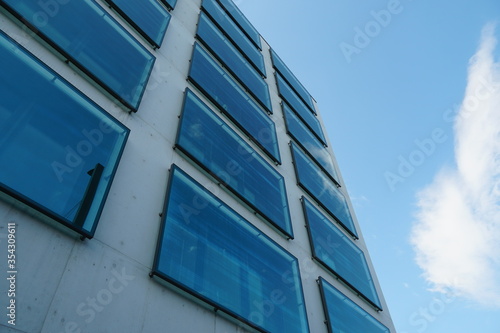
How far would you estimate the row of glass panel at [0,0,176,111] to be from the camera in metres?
6.86

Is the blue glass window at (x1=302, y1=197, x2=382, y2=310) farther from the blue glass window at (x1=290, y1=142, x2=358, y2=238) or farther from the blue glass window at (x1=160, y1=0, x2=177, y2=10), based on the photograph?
the blue glass window at (x1=160, y1=0, x2=177, y2=10)

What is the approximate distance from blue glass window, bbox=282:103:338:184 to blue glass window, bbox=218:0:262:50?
18.9ft

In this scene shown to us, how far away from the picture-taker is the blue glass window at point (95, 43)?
6.86 metres

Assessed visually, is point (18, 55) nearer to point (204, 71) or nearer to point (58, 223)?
point (58, 223)

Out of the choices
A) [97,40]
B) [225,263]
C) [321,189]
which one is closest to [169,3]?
[97,40]

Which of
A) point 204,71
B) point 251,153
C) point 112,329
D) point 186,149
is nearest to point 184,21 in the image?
point 204,71

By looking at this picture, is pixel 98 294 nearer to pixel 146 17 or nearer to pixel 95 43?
pixel 95 43

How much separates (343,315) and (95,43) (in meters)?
9.28

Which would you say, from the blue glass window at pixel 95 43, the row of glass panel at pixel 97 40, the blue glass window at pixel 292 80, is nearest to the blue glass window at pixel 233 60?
the row of glass panel at pixel 97 40

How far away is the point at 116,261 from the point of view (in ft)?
16.9

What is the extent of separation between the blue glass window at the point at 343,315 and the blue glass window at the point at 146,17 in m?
8.43

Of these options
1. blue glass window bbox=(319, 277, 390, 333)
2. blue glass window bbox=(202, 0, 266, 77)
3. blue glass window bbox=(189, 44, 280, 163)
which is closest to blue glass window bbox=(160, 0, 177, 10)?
blue glass window bbox=(189, 44, 280, 163)

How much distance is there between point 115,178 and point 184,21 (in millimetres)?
9187

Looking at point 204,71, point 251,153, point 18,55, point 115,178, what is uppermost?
point 204,71
